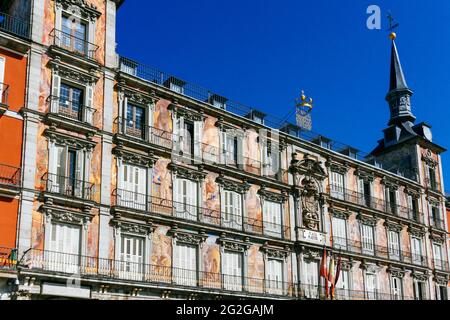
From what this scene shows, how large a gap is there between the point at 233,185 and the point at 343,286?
11.2 m

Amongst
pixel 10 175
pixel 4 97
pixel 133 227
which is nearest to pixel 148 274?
pixel 133 227

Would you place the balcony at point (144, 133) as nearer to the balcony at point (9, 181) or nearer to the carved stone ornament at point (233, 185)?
the carved stone ornament at point (233, 185)

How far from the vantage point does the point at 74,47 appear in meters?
32.0

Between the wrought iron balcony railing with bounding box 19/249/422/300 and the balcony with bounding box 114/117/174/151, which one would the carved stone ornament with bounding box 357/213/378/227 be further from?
the balcony with bounding box 114/117/174/151

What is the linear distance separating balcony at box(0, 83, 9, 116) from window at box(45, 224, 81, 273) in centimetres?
577

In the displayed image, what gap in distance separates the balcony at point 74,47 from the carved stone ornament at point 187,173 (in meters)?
7.05

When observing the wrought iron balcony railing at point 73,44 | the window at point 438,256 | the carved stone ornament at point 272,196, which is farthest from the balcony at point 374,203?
the wrought iron balcony railing at point 73,44

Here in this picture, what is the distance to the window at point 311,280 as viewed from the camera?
128 feet

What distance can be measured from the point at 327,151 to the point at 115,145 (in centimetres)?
1798

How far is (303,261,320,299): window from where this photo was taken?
3906 cm

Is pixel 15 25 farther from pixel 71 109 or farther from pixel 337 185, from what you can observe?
pixel 337 185

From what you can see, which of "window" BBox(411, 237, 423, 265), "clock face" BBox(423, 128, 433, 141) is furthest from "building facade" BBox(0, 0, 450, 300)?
"clock face" BBox(423, 128, 433, 141)
